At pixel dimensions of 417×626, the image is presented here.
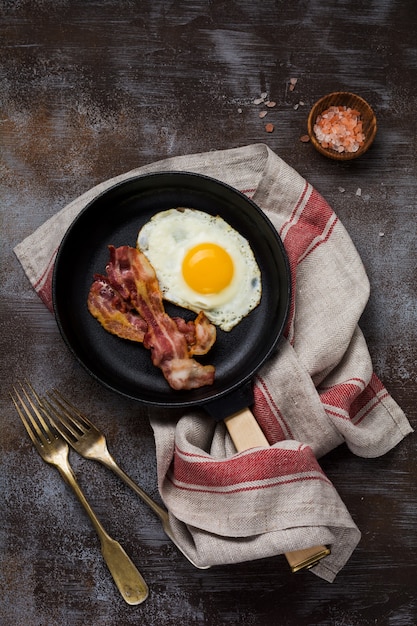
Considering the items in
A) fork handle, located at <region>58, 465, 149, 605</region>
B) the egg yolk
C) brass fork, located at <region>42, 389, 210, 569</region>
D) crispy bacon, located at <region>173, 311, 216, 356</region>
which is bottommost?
fork handle, located at <region>58, 465, 149, 605</region>

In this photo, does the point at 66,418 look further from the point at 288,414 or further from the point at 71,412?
the point at 288,414

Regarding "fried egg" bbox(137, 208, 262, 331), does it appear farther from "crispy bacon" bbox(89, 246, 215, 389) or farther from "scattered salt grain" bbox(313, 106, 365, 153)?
"scattered salt grain" bbox(313, 106, 365, 153)

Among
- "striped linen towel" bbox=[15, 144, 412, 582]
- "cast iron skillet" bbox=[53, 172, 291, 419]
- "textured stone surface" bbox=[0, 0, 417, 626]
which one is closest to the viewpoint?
"striped linen towel" bbox=[15, 144, 412, 582]

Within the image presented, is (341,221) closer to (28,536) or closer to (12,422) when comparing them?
(12,422)

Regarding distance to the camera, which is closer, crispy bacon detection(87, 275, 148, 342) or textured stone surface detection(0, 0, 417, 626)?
crispy bacon detection(87, 275, 148, 342)

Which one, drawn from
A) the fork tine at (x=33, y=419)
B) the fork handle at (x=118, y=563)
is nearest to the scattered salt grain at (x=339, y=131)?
the fork tine at (x=33, y=419)

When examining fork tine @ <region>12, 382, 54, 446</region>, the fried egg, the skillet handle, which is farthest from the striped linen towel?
fork tine @ <region>12, 382, 54, 446</region>

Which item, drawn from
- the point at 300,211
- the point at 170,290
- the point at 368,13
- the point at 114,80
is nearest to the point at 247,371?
the point at 170,290

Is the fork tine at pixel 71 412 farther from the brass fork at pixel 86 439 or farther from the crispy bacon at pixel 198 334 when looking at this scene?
the crispy bacon at pixel 198 334
